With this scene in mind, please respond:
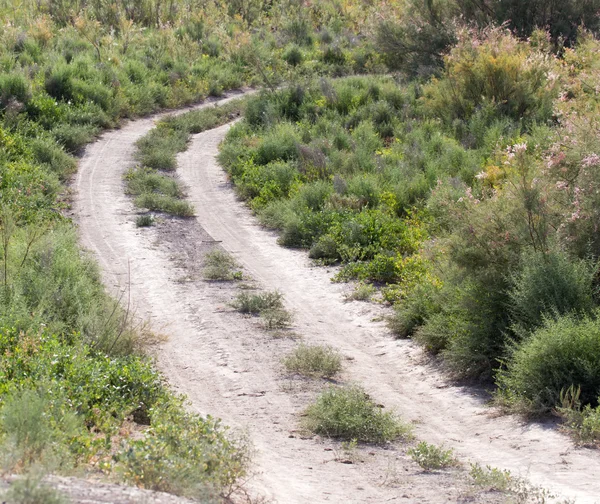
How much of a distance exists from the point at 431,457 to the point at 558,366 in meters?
1.64

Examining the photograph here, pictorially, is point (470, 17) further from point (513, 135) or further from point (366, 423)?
point (366, 423)

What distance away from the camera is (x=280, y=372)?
803 centimetres

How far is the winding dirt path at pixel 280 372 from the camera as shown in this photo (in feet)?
18.5

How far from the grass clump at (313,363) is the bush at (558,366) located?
179cm

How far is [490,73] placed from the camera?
55.5ft

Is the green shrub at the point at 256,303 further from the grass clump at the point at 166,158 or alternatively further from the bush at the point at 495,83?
the bush at the point at 495,83

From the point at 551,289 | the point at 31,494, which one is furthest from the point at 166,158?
the point at 31,494

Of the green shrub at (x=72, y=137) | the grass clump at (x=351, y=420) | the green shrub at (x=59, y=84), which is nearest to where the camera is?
the grass clump at (x=351, y=420)

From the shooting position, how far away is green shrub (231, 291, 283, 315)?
987 cm

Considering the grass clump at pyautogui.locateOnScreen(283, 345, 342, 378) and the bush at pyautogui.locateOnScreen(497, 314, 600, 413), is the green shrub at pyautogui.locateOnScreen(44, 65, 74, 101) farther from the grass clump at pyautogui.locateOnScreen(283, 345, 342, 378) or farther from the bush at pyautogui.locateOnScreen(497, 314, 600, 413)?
the bush at pyautogui.locateOnScreen(497, 314, 600, 413)

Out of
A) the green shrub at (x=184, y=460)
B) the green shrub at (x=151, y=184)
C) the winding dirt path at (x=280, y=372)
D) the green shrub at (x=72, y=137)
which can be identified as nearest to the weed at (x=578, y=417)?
the winding dirt path at (x=280, y=372)

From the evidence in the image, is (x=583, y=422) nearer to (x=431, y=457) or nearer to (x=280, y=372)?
(x=431, y=457)

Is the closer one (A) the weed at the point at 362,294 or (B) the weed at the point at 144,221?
(A) the weed at the point at 362,294

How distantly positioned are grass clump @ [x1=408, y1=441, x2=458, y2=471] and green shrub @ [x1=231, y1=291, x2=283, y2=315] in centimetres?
414
